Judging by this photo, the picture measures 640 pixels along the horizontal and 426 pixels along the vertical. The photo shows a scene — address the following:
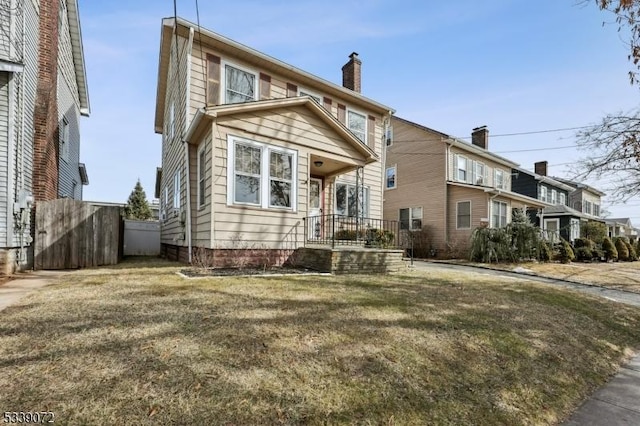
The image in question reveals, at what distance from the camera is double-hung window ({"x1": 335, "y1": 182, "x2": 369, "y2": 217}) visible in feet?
39.8

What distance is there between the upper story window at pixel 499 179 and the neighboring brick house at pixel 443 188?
99 mm

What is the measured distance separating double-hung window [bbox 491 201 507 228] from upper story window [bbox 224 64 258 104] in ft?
45.9

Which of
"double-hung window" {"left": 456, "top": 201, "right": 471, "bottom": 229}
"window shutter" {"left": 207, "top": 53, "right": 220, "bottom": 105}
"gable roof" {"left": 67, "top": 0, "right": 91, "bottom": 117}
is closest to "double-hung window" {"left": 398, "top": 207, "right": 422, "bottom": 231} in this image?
"double-hung window" {"left": 456, "top": 201, "right": 471, "bottom": 229}

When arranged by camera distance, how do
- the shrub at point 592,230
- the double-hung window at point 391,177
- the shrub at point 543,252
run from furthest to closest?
1. the shrub at point 592,230
2. the double-hung window at point 391,177
3. the shrub at point 543,252

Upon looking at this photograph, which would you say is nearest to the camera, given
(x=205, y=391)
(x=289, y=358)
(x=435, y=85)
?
(x=205, y=391)

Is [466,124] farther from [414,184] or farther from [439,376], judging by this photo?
[439,376]

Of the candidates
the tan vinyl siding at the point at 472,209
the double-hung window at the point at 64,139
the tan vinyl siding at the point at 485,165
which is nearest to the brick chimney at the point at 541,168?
the tan vinyl siding at the point at 485,165

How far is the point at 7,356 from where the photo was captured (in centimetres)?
274

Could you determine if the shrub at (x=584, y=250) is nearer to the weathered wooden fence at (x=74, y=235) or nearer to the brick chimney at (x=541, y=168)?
the brick chimney at (x=541, y=168)

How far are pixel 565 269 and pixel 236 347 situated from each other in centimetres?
1511

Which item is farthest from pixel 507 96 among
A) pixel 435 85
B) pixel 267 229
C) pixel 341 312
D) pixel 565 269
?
pixel 341 312

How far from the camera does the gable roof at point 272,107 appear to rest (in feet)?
25.0

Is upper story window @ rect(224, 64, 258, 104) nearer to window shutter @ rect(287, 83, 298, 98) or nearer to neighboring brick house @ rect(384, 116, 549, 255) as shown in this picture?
window shutter @ rect(287, 83, 298, 98)

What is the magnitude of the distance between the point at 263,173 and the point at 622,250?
2313 cm
